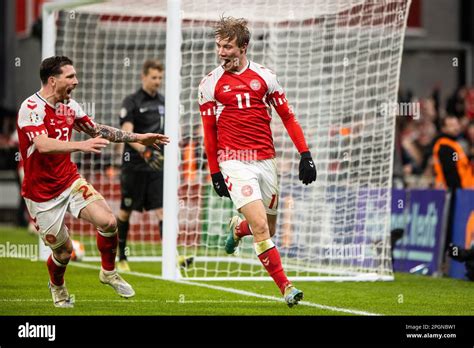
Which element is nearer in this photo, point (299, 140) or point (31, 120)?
point (31, 120)

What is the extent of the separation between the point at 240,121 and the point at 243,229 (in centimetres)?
116

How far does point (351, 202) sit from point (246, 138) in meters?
4.19

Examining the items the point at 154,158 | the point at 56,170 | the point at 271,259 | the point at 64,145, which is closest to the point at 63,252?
the point at 56,170

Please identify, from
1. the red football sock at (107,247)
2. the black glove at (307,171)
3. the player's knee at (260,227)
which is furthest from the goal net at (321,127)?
the player's knee at (260,227)

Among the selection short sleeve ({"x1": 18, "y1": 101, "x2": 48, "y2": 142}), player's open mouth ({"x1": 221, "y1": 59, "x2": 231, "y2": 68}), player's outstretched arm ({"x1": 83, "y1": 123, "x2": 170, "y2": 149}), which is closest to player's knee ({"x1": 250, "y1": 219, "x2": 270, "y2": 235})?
player's outstretched arm ({"x1": 83, "y1": 123, "x2": 170, "y2": 149})

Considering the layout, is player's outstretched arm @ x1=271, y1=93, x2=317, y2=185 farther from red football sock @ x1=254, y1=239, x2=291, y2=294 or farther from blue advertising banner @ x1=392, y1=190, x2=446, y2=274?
blue advertising banner @ x1=392, y1=190, x2=446, y2=274

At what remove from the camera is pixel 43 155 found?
30.5 ft

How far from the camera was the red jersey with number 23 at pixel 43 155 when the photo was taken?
9.24 m

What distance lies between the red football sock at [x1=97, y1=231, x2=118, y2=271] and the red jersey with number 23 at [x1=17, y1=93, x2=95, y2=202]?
0.55m

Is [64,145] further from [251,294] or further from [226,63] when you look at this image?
[251,294]

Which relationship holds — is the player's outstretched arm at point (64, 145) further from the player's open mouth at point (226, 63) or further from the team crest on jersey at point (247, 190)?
the player's open mouth at point (226, 63)

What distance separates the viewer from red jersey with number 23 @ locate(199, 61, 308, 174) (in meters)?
9.77

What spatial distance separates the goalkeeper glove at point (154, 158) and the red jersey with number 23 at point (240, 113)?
3.59 m
